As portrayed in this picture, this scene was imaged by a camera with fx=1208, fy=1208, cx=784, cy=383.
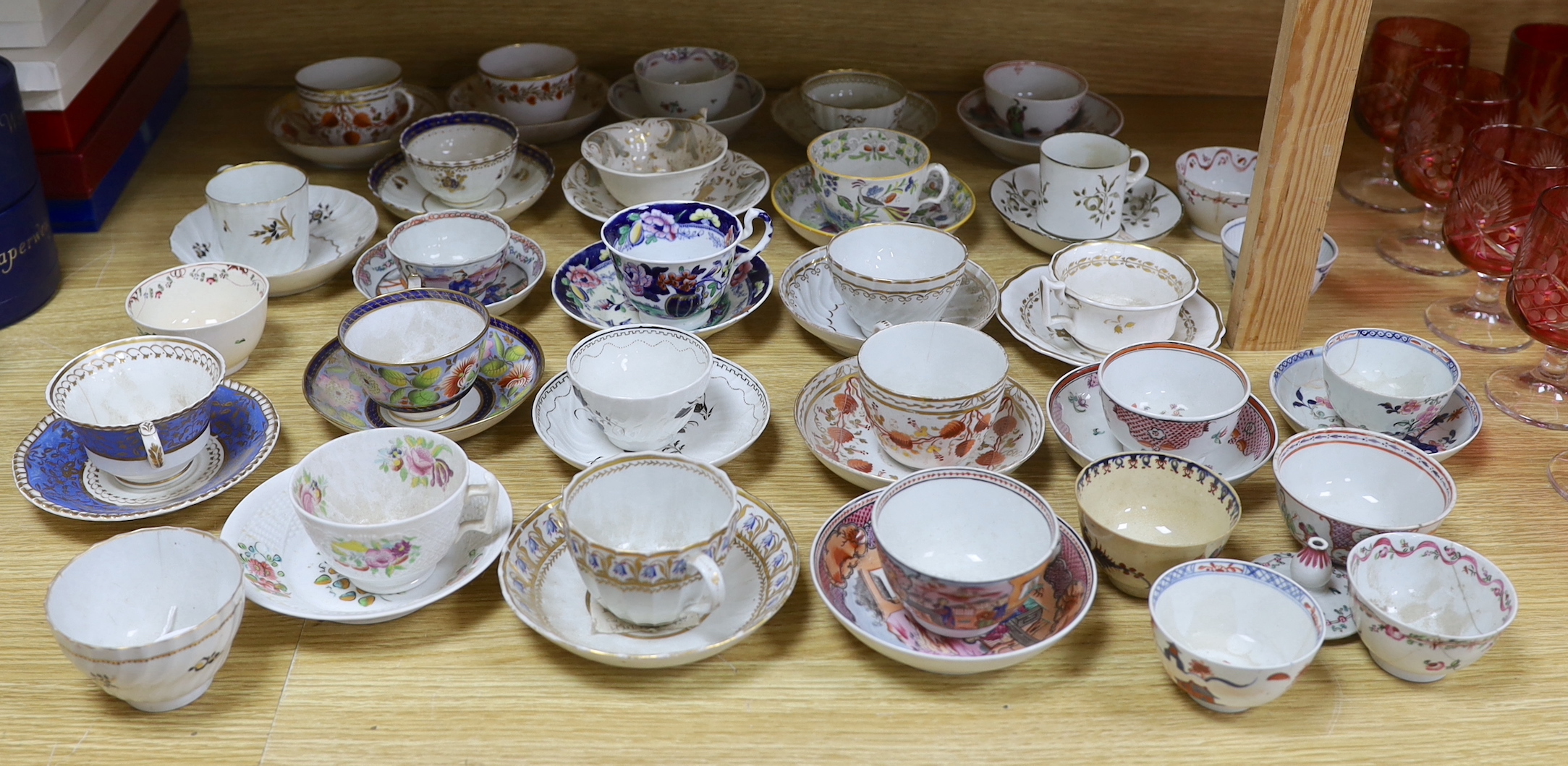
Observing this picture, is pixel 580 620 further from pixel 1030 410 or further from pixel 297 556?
pixel 1030 410

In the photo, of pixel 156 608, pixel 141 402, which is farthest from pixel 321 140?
pixel 156 608

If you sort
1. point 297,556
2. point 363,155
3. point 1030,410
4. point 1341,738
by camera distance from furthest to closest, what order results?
point 363,155 → point 1030,410 → point 297,556 → point 1341,738

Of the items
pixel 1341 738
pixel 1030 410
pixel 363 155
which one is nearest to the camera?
pixel 1341 738

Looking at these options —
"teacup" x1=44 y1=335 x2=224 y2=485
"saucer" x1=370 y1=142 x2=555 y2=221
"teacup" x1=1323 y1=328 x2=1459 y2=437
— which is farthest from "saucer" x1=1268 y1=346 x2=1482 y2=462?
"teacup" x1=44 y1=335 x2=224 y2=485

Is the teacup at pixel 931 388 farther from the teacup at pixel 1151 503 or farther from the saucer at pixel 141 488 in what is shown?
the saucer at pixel 141 488

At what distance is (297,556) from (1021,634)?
53cm

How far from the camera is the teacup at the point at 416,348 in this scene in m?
0.99

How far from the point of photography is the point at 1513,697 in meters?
0.81

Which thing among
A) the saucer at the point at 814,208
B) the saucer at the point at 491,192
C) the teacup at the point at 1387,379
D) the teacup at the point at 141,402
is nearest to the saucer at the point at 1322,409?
the teacup at the point at 1387,379

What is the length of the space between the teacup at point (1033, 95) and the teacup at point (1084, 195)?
4.8 inches

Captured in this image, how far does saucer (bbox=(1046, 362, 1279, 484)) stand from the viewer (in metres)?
0.99

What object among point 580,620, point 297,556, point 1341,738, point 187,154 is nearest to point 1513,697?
point 1341,738

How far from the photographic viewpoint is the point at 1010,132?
1.48 meters

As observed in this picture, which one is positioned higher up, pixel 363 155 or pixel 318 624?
pixel 363 155
